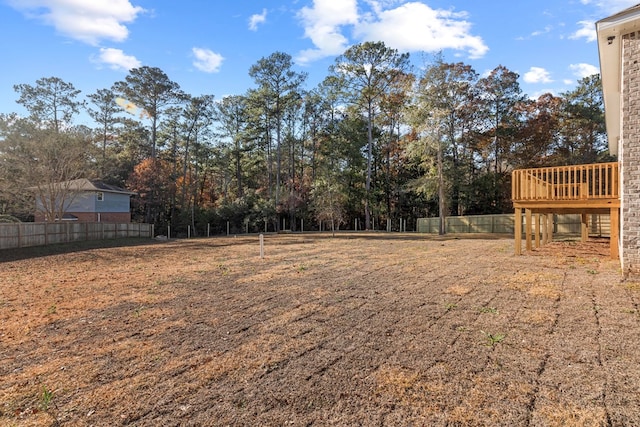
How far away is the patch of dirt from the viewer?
2.40 meters

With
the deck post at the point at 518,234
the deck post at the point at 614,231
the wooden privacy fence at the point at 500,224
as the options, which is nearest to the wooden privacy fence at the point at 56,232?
the deck post at the point at 518,234

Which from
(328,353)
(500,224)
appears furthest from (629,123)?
(500,224)

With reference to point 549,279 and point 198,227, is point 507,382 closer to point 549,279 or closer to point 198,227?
point 549,279

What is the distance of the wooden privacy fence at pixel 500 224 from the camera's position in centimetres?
1821

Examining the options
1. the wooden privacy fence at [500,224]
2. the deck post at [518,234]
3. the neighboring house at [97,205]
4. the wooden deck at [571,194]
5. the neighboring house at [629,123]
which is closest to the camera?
the neighboring house at [629,123]

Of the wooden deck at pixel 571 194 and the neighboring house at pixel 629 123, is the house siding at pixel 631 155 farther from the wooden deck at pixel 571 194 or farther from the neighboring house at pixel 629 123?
the wooden deck at pixel 571 194

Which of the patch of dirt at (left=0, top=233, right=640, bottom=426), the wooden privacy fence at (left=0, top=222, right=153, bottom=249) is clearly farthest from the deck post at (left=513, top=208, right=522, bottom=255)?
the wooden privacy fence at (left=0, top=222, right=153, bottom=249)

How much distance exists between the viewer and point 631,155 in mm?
6715

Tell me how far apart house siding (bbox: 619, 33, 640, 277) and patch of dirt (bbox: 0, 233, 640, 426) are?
1.76 ft

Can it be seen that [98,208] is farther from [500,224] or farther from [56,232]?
[500,224]

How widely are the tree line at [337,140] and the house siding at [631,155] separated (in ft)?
49.8

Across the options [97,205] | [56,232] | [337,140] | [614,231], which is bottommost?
[56,232]

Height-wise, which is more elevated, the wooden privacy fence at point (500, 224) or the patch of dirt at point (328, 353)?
the wooden privacy fence at point (500, 224)

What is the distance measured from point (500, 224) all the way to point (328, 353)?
2512 cm
